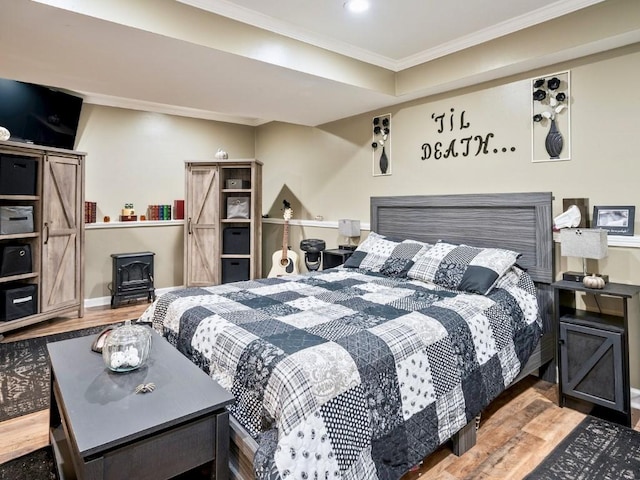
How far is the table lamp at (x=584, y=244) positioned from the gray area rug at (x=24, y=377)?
11.7 feet

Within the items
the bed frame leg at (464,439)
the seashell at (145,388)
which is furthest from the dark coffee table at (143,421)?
the bed frame leg at (464,439)

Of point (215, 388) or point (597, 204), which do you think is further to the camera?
point (597, 204)

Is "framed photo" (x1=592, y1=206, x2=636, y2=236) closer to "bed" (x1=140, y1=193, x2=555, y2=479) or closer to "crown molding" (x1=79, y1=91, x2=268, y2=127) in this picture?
"bed" (x1=140, y1=193, x2=555, y2=479)

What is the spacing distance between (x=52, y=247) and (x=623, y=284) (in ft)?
16.3

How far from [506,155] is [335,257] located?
78.3 inches

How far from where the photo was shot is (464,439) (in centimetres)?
202

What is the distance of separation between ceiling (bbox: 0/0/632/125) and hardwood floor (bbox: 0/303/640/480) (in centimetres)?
237

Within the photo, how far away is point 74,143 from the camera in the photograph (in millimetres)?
4676

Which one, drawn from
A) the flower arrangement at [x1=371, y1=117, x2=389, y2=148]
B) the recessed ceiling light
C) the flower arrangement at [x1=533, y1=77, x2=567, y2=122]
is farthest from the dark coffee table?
the flower arrangement at [x1=371, y1=117, x2=389, y2=148]

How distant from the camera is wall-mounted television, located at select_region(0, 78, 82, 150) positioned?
13.0 feet

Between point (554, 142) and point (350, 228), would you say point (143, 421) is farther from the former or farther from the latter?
point (350, 228)

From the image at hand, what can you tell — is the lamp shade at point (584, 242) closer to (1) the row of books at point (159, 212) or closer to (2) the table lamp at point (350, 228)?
(2) the table lamp at point (350, 228)

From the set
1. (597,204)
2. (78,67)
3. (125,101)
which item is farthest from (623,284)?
(125,101)

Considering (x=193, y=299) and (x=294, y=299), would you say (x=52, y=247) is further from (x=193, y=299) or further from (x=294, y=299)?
(x=294, y=299)
